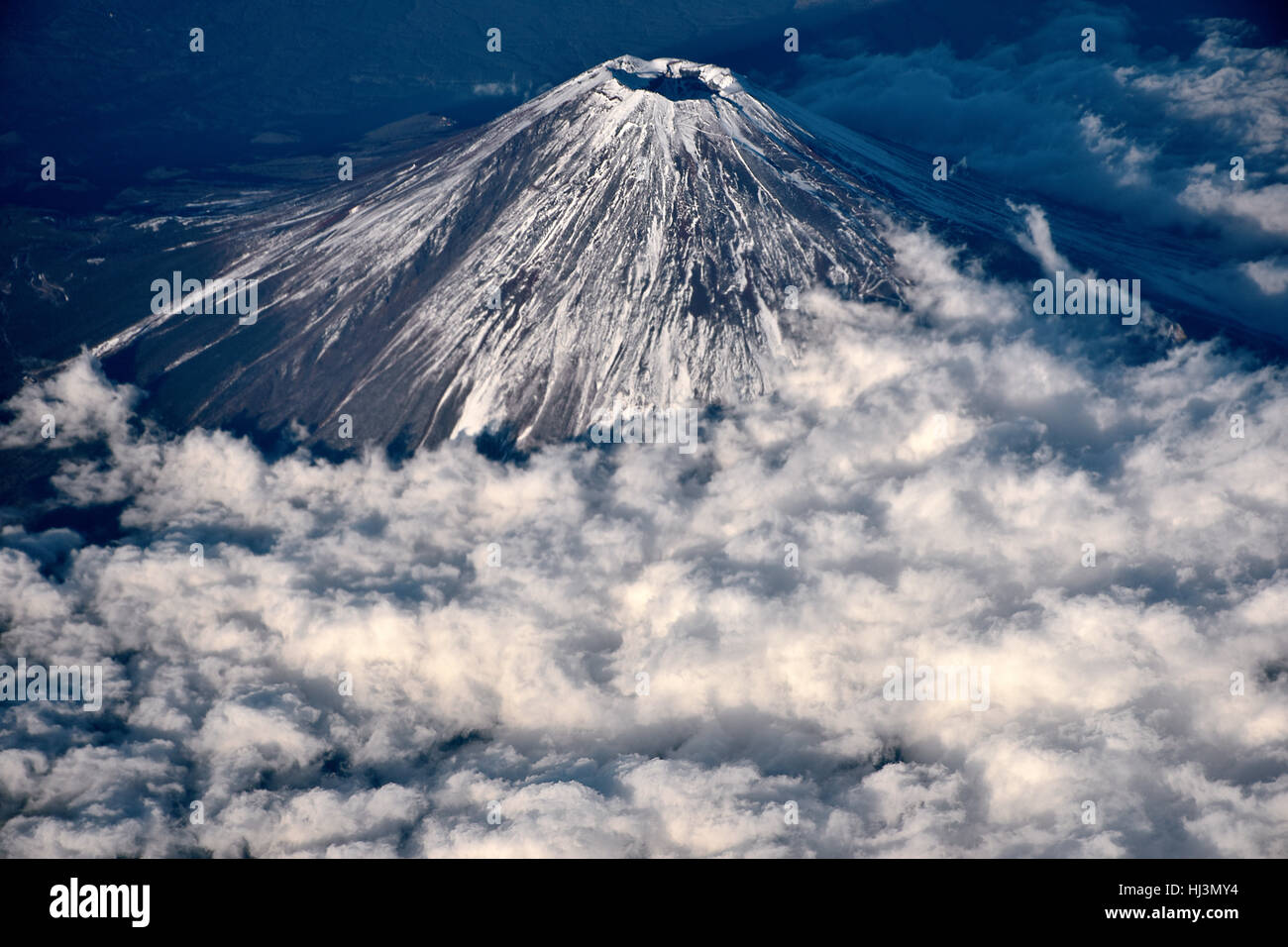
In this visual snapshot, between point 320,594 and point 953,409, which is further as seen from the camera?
point 953,409

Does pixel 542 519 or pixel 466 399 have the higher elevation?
pixel 466 399

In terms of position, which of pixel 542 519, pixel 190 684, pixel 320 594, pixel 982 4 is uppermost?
pixel 982 4

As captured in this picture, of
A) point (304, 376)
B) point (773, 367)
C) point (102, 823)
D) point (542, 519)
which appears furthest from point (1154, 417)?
point (102, 823)

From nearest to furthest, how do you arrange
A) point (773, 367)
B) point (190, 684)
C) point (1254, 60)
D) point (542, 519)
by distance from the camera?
point (190, 684), point (542, 519), point (773, 367), point (1254, 60)

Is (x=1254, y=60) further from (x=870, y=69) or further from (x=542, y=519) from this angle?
(x=542, y=519)

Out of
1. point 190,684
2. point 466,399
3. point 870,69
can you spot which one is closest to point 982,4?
point 870,69

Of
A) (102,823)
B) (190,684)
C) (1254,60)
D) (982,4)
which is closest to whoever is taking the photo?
(102,823)
